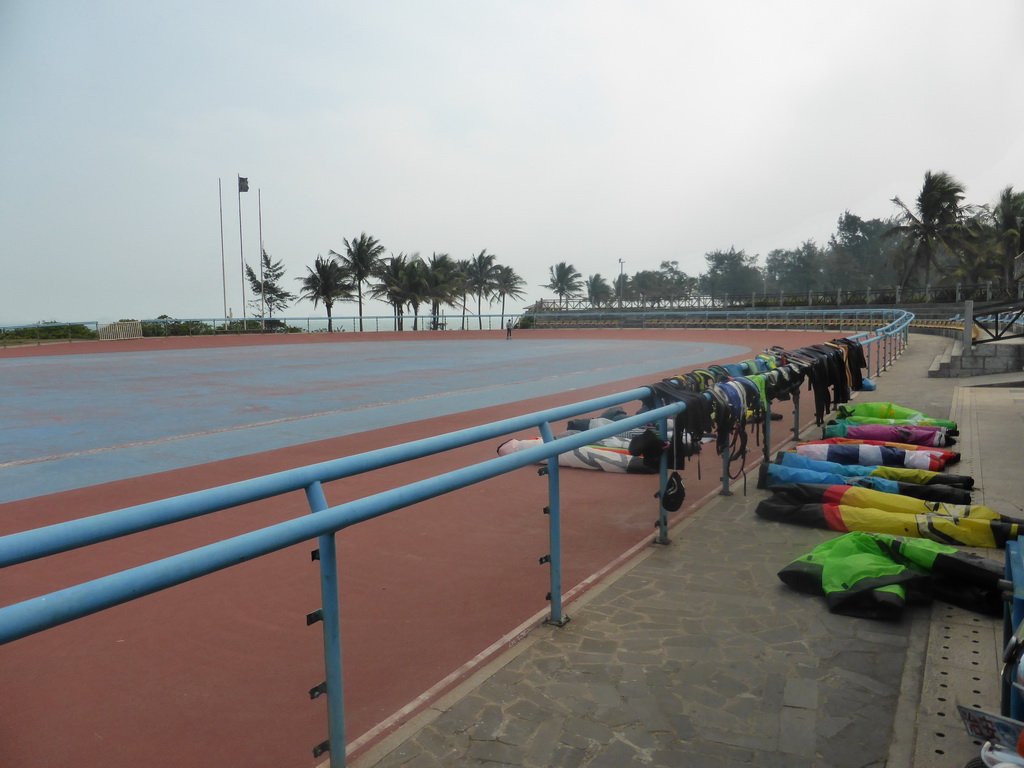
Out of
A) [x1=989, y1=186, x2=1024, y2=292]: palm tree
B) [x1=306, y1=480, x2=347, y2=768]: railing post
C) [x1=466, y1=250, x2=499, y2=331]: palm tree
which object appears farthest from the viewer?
[x1=466, y1=250, x2=499, y2=331]: palm tree

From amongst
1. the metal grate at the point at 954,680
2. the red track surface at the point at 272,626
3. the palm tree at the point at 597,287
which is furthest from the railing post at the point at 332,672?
the palm tree at the point at 597,287

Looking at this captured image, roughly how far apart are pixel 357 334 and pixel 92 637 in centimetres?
4130

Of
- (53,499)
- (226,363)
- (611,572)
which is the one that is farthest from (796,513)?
(226,363)

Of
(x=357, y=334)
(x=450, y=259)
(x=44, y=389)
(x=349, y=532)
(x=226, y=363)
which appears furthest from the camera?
(x=450, y=259)

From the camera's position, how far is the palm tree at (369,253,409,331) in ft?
197

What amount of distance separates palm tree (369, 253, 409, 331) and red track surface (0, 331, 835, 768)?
5497cm

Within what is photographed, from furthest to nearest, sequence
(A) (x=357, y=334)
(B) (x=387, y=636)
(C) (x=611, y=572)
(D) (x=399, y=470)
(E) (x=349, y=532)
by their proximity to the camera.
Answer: (A) (x=357, y=334)
(D) (x=399, y=470)
(E) (x=349, y=532)
(C) (x=611, y=572)
(B) (x=387, y=636)

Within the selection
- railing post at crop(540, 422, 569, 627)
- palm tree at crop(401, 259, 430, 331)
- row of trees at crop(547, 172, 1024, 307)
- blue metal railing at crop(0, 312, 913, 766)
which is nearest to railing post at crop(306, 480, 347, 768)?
blue metal railing at crop(0, 312, 913, 766)

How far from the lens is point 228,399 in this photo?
13359 mm

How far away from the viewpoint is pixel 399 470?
7188 millimetres

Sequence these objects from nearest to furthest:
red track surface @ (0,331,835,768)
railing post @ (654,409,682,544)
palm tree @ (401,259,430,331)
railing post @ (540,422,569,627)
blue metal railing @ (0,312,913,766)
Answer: blue metal railing @ (0,312,913,766), red track surface @ (0,331,835,768), railing post @ (540,422,569,627), railing post @ (654,409,682,544), palm tree @ (401,259,430,331)

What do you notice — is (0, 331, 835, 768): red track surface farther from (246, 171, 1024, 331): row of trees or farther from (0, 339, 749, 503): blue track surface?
(246, 171, 1024, 331): row of trees

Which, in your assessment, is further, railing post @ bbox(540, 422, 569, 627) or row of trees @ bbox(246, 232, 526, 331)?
row of trees @ bbox(246, 232, 526, 331)

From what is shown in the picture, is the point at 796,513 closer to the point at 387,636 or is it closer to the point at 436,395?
the point at 387,636
